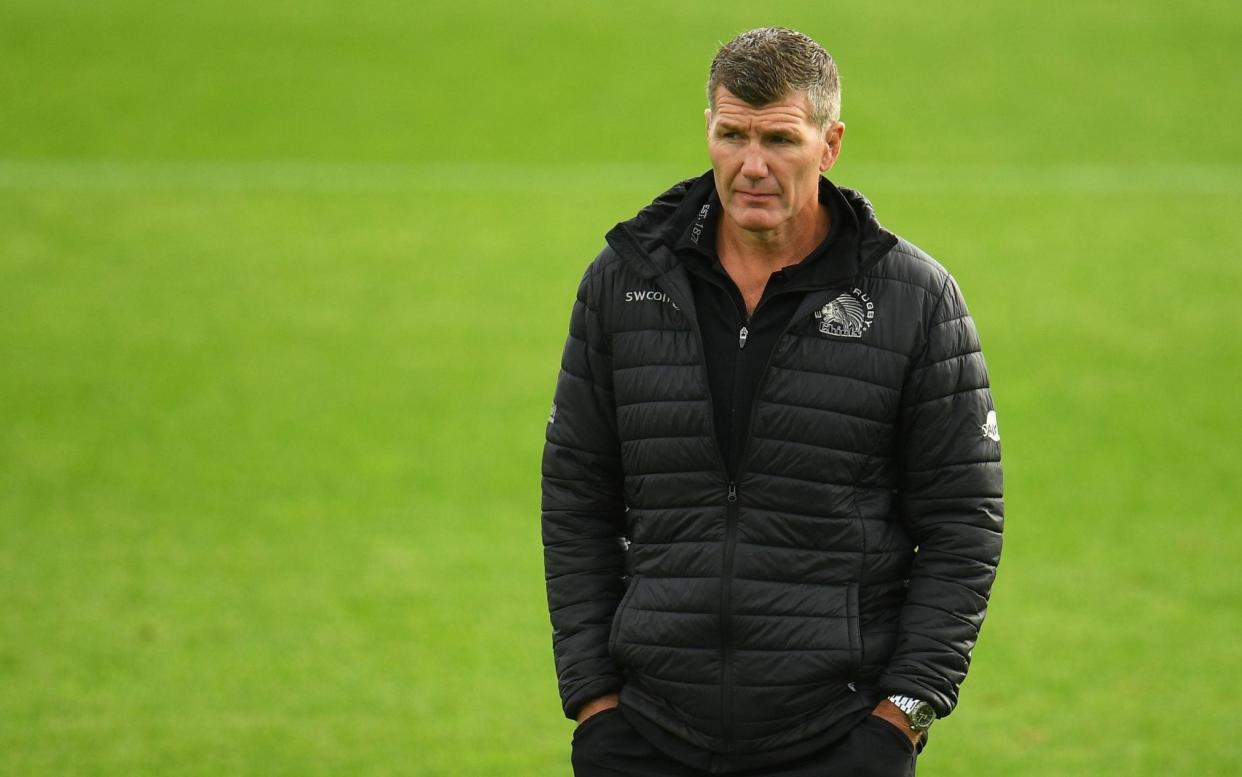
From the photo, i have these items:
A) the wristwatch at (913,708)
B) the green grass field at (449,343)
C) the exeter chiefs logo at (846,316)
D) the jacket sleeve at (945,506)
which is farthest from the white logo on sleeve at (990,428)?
the green grass field at (449,343)

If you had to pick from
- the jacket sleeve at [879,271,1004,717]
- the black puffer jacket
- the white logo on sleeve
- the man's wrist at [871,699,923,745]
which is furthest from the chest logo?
the man's wrist at [871,699,923,745]

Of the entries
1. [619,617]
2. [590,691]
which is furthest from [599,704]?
[619,617]

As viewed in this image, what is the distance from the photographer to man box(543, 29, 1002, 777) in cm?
303

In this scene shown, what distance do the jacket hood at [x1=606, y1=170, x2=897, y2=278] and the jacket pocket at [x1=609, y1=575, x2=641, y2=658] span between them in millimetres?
574

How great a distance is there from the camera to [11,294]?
12172 mm

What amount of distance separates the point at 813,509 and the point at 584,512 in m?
0.47

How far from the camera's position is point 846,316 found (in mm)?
3080

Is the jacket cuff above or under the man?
under

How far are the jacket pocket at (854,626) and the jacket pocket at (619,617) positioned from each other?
39 cm

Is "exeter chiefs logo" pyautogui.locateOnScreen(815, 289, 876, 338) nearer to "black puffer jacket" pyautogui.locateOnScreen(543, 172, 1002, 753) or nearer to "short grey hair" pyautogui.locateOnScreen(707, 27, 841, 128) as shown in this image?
"black puffer jacket" pyautogui.locateOnScreen(543, 172, 1002, 753)

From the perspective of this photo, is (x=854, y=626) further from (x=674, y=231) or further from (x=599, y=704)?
(x=674, y=231)

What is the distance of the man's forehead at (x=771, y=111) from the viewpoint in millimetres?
2990

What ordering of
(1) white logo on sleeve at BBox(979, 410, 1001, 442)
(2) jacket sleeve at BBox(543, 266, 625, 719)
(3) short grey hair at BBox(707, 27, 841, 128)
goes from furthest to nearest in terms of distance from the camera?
(2) jacket sleeve at BBox(543, 266, 625, 719) < (1) white logo on sleeve at BBox(979, 410, 1001, 442) < (3) short grey hair at BBox(707, 27, 841, 128)

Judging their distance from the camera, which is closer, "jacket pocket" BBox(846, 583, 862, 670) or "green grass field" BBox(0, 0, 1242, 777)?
"jacket pocket" BBox(846, 583, 862, 670)
